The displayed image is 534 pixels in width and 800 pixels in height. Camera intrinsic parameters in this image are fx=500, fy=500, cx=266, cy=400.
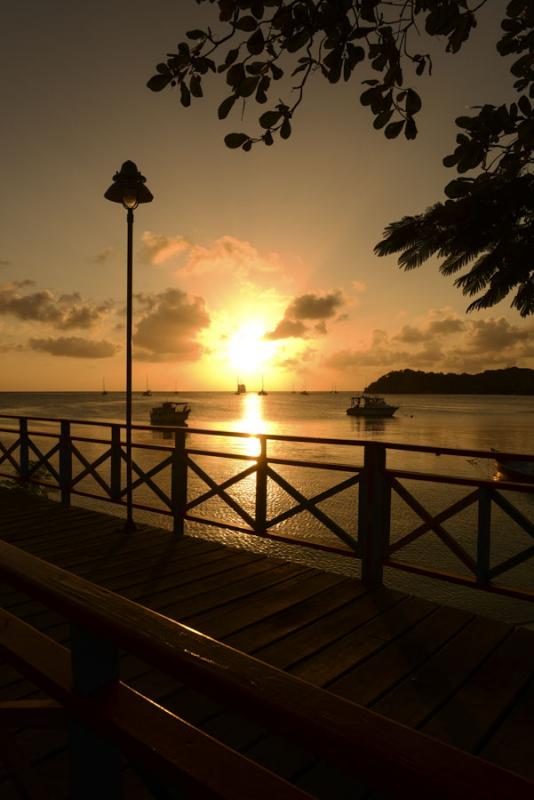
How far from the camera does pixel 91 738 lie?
1.17 meters

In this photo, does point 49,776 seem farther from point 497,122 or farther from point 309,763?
point 497,122

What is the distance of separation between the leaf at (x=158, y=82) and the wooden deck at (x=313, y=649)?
2.64 m

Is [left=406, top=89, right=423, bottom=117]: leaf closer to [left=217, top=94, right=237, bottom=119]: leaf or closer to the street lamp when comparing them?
[left=217, top=94, right=237, bottom=119]: leaf

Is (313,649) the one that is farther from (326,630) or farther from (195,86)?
(195,86)

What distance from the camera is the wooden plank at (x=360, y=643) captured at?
10.4 feet

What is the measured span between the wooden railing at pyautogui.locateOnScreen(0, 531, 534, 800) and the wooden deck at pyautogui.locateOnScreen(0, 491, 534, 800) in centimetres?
42

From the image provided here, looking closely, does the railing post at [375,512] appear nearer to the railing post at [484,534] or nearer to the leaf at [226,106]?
the railing post at [484,534]

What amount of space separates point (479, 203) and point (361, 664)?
219 inches

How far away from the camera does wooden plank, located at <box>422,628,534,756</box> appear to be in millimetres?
2627

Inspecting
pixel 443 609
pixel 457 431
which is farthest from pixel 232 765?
pixel 457 431

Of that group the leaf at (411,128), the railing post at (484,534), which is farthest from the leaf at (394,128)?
the railing post at (484,534)

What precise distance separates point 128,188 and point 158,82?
4562 mm

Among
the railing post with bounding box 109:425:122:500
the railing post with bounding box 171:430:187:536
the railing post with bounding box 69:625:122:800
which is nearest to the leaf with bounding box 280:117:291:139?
the railing post with bounding box 69:625:122:800

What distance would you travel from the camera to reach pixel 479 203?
20.6 feet
